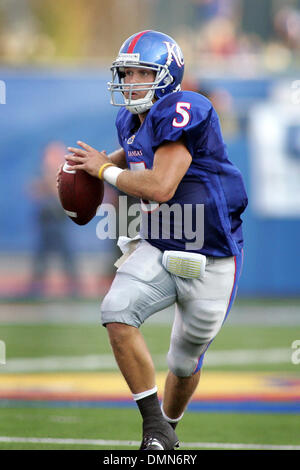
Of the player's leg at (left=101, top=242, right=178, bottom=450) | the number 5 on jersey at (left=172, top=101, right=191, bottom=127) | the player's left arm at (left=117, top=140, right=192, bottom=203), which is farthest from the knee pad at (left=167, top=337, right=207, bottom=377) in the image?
the number 5 on jersey at (left=172, top=101, right=191, bottom=127)

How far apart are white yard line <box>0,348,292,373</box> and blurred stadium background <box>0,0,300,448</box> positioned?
0.02 m

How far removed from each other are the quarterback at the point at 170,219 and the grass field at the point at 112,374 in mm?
644

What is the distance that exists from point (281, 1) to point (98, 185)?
9948 millimetres

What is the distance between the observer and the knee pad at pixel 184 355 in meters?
4.11

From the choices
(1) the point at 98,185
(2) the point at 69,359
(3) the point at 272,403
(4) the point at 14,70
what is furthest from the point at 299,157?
(1) the point at 98,185

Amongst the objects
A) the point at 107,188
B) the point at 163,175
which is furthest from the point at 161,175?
the point at 107,188

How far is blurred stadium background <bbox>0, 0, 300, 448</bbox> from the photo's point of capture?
6.64 m

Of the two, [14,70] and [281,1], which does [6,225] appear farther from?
[281,1]

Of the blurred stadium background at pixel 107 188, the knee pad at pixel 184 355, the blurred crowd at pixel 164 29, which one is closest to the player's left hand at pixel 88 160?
the knee pad at pixel 184 355

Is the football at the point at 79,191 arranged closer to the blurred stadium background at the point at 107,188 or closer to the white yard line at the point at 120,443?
the white yard line at the point at 120,443

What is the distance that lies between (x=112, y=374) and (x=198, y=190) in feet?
9.88

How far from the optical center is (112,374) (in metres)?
6.71

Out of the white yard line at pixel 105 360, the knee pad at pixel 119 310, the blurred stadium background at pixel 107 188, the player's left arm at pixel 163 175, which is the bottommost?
the knee pad at pixel 119 310

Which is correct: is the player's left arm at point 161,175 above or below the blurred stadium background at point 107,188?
below
